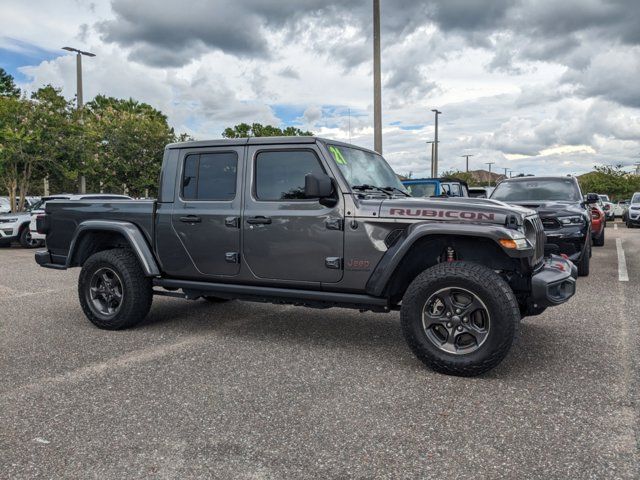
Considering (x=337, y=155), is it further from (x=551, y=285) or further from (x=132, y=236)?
(x=132, y=236)

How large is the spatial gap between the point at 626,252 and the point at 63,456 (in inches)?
525

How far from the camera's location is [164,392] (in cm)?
377

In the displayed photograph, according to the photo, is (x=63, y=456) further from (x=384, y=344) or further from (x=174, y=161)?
(x=174, y=161)

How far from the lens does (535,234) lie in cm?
434

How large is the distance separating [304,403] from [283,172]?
7.05 feet

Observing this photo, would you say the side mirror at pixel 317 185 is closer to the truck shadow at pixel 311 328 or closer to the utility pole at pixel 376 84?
the truck shadow at pixel 311 328

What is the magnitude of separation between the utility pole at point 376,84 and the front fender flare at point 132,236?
12.3 m

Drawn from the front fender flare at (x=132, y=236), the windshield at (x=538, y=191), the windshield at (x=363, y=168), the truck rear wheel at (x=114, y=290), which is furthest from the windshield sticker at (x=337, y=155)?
the windshield at (x=538, y=191)

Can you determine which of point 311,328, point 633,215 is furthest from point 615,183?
point 311,328

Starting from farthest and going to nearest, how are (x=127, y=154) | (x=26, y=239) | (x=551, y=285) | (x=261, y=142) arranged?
(x=127, y=154)
(x=26, y=239)
(x=261, y=142)
(x=551, y=285)

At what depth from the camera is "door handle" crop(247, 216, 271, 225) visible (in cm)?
480

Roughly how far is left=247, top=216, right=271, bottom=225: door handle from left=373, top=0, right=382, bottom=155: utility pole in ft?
41.2

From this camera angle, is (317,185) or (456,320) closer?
(456,320)

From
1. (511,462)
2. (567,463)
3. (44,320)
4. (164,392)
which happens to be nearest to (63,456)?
(164,392)
